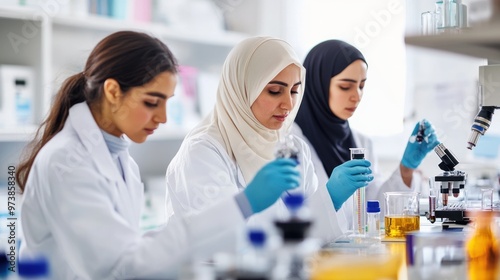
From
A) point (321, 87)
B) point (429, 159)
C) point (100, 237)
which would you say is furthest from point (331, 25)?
point (100, 237)

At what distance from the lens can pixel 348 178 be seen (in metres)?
2.35

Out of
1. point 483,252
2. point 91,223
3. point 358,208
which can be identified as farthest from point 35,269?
point 358,208

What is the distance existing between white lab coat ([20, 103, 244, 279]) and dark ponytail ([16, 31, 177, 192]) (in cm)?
11

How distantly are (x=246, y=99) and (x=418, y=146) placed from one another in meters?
0.80

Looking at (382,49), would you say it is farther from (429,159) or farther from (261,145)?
(261,145)

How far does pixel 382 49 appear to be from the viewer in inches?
168

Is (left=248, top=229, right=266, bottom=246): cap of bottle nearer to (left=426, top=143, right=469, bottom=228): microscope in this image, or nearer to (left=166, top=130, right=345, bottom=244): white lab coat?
(left=166, top=130, right=345, bottom=244): white lab coat

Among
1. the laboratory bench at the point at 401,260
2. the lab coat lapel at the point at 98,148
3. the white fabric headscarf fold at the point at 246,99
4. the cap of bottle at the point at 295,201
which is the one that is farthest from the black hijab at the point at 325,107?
the cap of bottle at the point at 295,201

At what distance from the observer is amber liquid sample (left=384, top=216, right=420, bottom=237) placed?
231cm

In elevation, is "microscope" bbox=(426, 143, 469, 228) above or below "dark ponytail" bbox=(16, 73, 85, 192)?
below

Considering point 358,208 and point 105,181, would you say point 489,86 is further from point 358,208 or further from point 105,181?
point 105,181

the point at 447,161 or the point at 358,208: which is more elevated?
the point at 447,161

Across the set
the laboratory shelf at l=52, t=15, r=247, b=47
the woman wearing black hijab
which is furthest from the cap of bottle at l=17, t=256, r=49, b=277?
the laboratory shelf at l=52, t=15, r=247, b=47

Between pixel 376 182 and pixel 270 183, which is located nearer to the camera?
pixel 270 183
